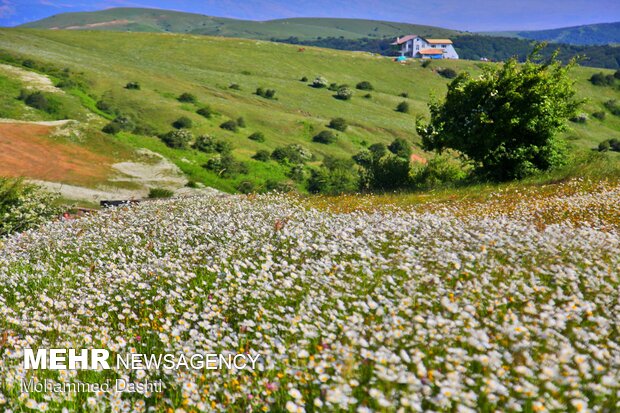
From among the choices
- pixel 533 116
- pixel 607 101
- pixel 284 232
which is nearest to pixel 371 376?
pixel 284 232

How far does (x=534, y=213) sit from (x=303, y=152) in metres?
56.9

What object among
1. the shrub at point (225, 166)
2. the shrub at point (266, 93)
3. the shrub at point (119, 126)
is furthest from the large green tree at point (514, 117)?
the shrub at point (266, 93)

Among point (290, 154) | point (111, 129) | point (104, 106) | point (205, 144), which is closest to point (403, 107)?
point (290, 154)

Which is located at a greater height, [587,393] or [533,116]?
[533,116]

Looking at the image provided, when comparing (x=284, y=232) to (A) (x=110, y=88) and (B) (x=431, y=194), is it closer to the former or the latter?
(B) (x=431, y=194)

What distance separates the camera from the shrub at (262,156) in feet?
204

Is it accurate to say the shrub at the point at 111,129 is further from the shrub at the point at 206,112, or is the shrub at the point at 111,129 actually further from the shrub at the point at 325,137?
the shrub at the point at 325,137

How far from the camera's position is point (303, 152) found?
67.2 metres

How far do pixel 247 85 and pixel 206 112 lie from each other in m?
31.3

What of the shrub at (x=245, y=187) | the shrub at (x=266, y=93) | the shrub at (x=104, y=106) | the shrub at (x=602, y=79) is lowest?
the shrub at (x=245, y=187)

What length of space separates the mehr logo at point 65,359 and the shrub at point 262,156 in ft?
185

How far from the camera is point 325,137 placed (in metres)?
77.4

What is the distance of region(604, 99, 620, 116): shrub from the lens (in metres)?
122

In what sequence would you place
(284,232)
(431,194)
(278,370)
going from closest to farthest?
(278,370) → (284,232) → (431,194)
